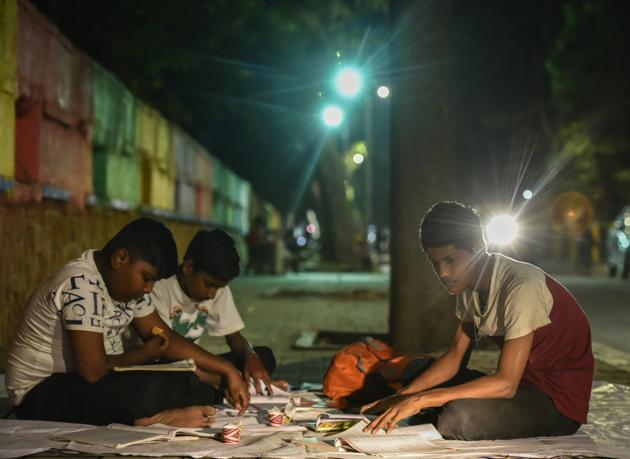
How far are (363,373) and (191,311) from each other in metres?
1.22

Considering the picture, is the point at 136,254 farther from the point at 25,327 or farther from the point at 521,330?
the point at 521,330

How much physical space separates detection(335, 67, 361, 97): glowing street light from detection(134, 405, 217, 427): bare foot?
8008 mm

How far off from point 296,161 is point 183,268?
33.2 metres

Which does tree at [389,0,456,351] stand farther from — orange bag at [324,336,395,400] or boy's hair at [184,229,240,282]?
boy's hair at [184,229,240,282]

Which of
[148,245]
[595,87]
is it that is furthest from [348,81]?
[595,87]

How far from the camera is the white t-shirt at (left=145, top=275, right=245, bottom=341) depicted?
5.49 metres

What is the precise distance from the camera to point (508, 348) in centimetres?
431

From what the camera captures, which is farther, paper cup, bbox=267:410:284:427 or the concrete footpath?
the concrete footpath

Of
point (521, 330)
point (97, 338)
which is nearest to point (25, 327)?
point (97, 338)

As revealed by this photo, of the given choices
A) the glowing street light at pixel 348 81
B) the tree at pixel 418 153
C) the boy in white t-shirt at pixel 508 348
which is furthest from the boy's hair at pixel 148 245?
the glowing street light at pixel 348 81

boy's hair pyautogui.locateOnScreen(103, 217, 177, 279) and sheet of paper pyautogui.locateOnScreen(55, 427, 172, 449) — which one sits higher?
boy's hair pyautogui.locateOnScreen(103, 217, 177, 279)

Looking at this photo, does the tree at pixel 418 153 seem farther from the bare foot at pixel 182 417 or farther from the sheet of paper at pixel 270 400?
the bare foot at pixel 182 417

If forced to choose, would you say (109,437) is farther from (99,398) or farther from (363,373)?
(363,373)

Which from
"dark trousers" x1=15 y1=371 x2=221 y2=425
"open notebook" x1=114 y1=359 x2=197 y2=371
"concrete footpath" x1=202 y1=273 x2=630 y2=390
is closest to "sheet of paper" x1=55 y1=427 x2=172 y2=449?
"dark trousers" x1=15 y1=371 x2=221 y2=425
